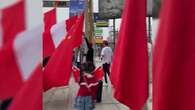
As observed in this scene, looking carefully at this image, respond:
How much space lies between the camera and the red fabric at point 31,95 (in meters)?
3.42

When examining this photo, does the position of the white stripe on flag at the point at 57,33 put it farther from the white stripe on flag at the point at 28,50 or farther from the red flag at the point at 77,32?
the white stripe on flag at the point at 28,50

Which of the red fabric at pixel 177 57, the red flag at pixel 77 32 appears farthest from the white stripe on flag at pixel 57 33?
the red fabric at pixel 177 57

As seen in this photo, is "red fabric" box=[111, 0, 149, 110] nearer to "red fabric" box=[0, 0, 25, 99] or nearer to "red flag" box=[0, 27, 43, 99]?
"red flag" box=[0, 27, 43, 99]

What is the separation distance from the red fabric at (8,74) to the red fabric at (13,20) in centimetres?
13

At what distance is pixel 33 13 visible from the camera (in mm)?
3604

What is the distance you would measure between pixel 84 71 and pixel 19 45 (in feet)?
28.5

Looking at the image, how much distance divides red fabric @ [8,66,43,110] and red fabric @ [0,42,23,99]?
0.14 ft

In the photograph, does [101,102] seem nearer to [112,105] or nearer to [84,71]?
[112,105]

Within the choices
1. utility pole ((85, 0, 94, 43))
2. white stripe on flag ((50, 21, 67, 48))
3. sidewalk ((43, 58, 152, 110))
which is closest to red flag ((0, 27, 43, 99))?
white stripe on flag ((50, 21, 67, 48))

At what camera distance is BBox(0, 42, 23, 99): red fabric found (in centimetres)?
337

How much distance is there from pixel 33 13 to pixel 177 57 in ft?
3.44

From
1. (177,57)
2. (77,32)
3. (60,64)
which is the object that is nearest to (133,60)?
(177,57)

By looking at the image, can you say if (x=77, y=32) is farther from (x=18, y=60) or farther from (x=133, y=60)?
(x=18, y=60)

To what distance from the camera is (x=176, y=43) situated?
3885 mm
